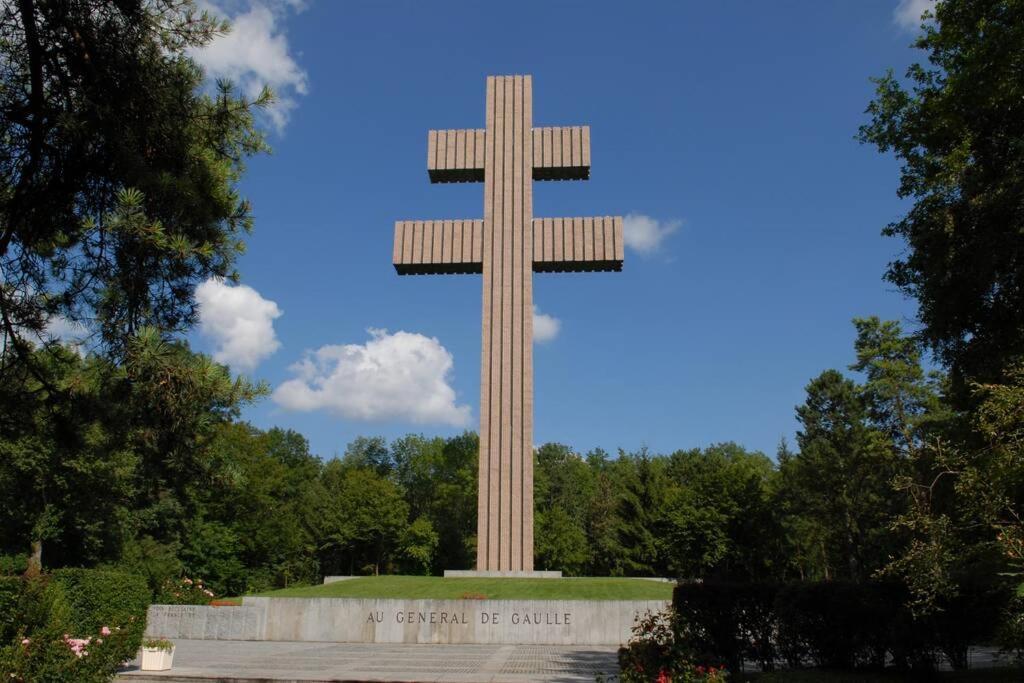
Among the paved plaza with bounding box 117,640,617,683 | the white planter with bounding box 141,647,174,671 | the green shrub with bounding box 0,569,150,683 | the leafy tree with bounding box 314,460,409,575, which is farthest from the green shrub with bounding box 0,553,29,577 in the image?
the leafy tree with bounding box 314,460,409,575

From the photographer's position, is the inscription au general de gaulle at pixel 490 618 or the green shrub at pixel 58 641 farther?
the inscription au general de gaulle at pixel 490 618

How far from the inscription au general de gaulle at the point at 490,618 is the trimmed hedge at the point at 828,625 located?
6.89 metres

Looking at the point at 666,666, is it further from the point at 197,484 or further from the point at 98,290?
the point at 98,290

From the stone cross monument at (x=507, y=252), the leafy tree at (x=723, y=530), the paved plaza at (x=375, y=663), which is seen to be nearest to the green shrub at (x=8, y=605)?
the paved plaza at (x=375, y=663)

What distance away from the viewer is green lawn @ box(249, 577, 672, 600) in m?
22.0

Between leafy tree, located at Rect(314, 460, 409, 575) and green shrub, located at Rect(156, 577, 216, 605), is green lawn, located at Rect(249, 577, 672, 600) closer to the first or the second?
green shrub, located at Rect(156, 577, 216, 605)

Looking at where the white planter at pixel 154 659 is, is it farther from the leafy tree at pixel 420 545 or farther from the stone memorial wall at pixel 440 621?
the leafy tree at pixel 420 545

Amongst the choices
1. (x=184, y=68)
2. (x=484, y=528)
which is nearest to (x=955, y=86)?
(x=184, y=68)

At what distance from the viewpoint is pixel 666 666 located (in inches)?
361

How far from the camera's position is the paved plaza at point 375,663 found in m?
10.9

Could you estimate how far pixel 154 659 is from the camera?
11.7 metres

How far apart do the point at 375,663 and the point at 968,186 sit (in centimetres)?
1268

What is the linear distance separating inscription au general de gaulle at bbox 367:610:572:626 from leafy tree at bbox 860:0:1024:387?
9.93m

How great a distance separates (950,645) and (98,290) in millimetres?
10621
